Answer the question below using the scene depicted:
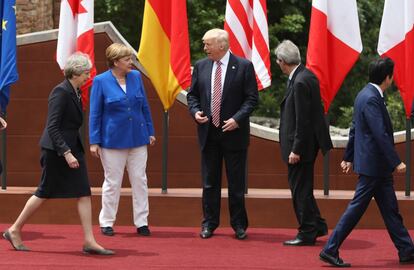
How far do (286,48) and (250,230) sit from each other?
195cm

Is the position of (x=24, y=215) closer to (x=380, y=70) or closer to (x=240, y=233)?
(x=240, y=233)

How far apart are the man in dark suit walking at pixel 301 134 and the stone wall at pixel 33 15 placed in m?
6.31

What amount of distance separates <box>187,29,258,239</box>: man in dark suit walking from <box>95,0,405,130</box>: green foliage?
8168 millimetres

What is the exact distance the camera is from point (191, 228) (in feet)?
37.7

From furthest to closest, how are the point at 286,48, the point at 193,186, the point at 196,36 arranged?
the point at 196,36 < the point at 193,186 < the point at 286,48

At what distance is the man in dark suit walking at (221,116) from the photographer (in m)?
10.7

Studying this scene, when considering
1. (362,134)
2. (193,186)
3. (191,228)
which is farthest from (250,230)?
(362,134)

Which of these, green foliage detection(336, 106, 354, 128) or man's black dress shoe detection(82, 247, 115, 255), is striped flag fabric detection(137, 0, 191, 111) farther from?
green foliage detection(336, 106, 354, 128)

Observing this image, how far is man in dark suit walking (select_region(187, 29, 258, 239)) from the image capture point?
10.7 m

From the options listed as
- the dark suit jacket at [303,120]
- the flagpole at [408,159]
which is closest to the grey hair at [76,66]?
the dark suit jacket at [303,120]

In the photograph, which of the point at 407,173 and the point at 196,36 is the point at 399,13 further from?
the point at 196,36

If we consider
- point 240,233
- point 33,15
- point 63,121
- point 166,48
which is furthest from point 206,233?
point 33,15

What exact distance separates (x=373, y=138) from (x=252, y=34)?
281 cm

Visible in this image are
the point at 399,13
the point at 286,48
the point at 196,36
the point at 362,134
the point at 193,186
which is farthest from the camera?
the point at 196,36
